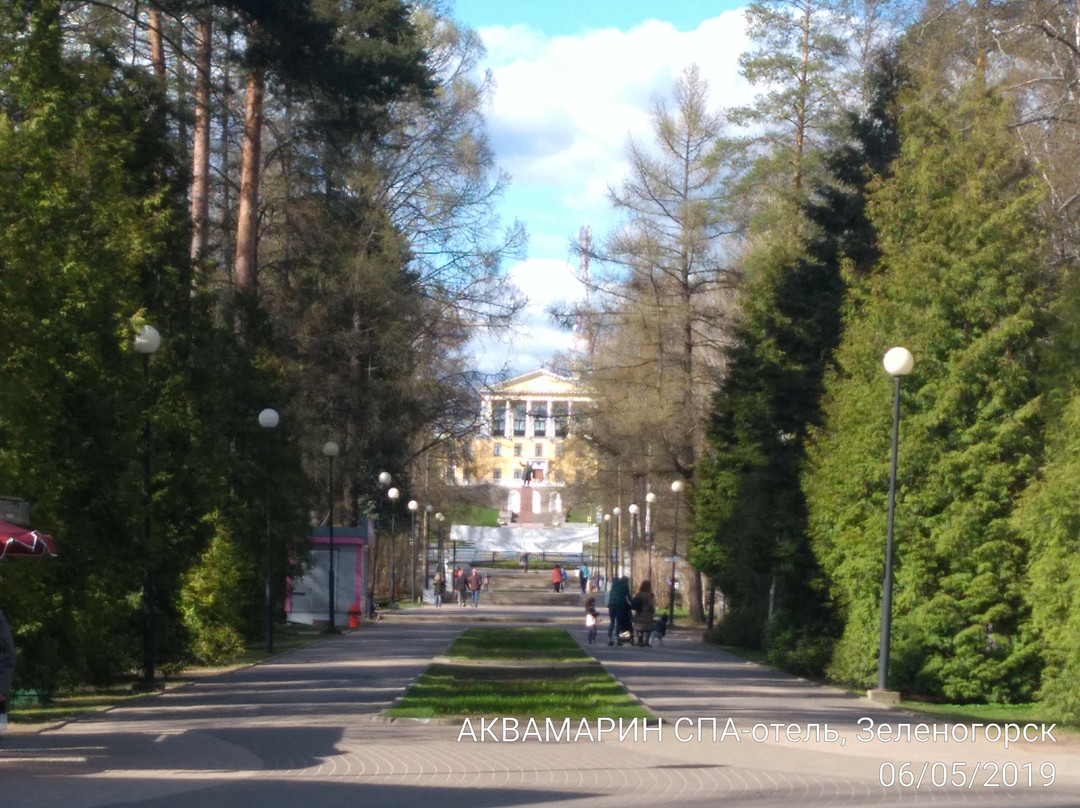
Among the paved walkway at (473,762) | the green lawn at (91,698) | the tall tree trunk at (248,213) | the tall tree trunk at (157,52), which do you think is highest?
the tall tree trunk at (157,52)

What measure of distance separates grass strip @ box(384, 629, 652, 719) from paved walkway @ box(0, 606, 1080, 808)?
0.61m

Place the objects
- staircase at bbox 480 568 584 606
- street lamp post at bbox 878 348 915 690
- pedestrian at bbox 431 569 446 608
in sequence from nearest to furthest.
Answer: street lamp post at bbox 878 348 915 690 < pedestrian at bbox 431 569 446 608 < staircase at bbox 480 568 584 606

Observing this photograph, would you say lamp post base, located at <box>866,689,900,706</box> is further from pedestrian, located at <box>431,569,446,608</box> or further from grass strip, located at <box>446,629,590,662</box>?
pedestrian, located at <box>431,569,446,608</box>

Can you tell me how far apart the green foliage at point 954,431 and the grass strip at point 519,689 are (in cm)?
460

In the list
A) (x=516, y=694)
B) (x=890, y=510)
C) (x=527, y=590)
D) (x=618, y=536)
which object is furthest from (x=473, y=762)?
(x=527, y=590)

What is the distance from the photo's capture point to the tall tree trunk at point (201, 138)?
22.8m

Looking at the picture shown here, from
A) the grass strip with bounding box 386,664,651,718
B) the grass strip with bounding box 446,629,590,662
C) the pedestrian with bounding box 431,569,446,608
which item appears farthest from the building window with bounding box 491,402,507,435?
the grass strip with bounding box 386,664,651,718

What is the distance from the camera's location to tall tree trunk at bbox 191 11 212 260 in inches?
897

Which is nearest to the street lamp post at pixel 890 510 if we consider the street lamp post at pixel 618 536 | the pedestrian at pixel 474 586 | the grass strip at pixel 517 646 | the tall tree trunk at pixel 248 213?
the grass strip at pixel 517 646

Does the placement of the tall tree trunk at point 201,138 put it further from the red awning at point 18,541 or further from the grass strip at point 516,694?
the red awning at point 18,541

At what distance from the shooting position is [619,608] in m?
30.5

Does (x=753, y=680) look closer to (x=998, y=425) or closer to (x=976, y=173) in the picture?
(x=998, y=425)

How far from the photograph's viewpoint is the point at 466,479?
2136 inches

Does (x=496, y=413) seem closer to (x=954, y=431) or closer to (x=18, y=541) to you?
(x=954, y=431)
